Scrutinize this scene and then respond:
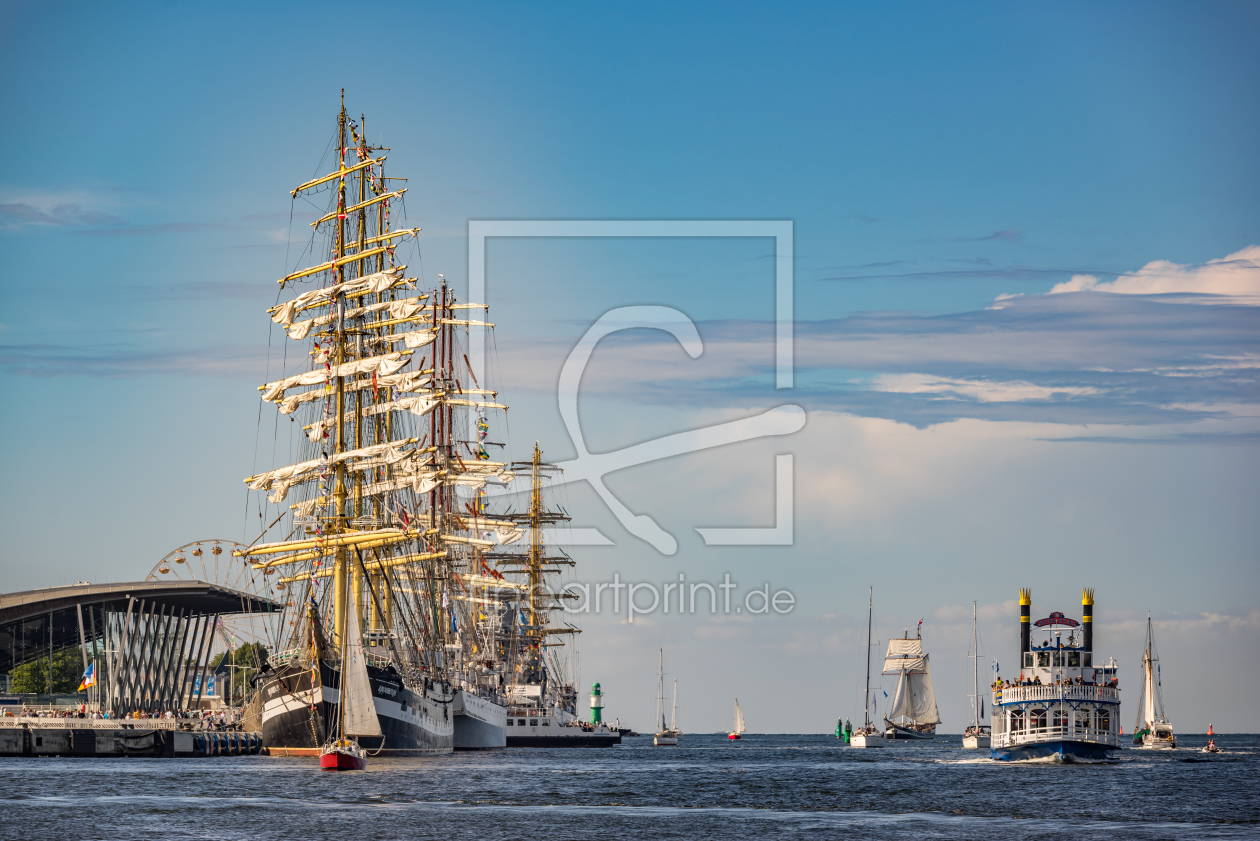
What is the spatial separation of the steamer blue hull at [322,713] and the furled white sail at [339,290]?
3132 centimetres

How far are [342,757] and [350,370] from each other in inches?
1464

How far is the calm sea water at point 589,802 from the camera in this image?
60156mm

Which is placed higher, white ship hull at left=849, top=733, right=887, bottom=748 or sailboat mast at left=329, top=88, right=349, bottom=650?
sailboat mast at left=329, top=88, right=349, bottom=650

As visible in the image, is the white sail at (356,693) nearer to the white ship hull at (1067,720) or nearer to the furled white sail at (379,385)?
the furled white sail at (379,385)

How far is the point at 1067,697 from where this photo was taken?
328 feet

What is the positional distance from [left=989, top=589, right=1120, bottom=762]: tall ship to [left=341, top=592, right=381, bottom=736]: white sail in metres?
44.7

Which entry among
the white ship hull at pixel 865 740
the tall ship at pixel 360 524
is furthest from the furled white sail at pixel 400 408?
the white ship hull at pixel 865 740

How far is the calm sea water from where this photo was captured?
6016 cm

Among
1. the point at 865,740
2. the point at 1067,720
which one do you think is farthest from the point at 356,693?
the point at 865,740

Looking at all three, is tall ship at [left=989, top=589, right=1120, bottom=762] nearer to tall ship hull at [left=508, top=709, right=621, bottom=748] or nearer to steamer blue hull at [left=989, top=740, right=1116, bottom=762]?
steamer blue hull at [left=989, top=740, right=1116, bottom=762]

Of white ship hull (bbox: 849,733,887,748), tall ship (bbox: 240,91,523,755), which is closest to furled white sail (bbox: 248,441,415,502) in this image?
tall ship (bbox: 240,91,523,755)

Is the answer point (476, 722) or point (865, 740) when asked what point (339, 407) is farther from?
point (865, 740)

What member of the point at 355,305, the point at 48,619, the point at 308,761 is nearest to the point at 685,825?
the point at 308,761

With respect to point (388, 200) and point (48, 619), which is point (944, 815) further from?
point (48, 619)
